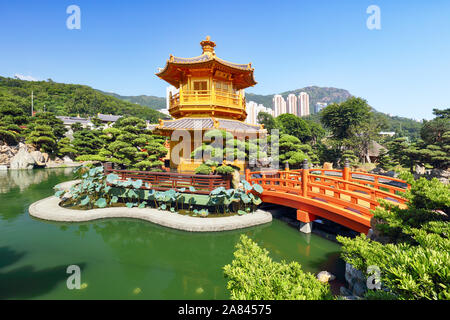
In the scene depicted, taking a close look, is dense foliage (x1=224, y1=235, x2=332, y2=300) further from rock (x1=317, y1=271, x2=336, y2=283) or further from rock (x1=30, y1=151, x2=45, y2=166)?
rock (x1=30, y1=151, x2=45, y2=166)

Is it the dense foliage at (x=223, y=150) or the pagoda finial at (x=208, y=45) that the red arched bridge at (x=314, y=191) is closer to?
the dense foliage at (x=223, y=150)

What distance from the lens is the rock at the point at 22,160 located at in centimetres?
2642

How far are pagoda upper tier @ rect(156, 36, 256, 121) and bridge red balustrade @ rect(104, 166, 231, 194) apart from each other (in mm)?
5110

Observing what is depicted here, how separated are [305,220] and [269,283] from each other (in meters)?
5.66

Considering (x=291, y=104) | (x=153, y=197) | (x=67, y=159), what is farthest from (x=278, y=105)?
(x=153, y=197)

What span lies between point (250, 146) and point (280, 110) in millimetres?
118127

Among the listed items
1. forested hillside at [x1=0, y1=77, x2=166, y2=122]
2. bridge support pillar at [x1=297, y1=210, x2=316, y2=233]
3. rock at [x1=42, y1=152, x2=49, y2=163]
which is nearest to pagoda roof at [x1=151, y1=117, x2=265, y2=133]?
bridge support pillar at [x1=297, y1=210, x2=316, y2=233]

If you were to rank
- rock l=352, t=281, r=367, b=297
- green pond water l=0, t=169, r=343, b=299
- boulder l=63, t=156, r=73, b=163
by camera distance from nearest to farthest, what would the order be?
rock l=352, t=281, r=367, b=297 < green pond water l=0, t=169, r=343, b=299 < boulder l=63, t=156, r=73, b=163

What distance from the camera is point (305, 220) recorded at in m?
7.44

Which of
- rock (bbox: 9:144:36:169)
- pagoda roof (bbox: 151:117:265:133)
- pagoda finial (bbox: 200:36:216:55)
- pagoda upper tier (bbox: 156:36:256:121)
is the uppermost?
pagoda finial (bbox: 200:36:216:55)

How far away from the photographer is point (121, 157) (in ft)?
37.8

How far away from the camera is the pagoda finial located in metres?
14.2

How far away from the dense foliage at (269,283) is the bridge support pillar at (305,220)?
16.8ft
